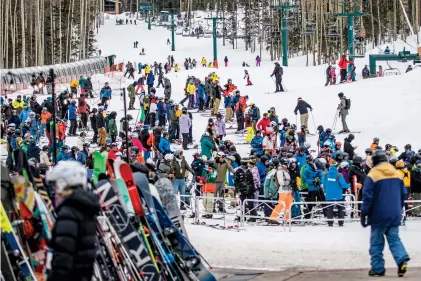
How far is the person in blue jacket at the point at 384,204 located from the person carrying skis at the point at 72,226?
191 inches

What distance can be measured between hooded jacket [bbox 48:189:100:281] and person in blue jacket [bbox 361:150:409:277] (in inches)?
191

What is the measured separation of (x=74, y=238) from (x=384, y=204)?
17.1 ft

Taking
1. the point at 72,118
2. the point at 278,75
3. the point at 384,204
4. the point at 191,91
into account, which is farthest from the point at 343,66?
the point at 384,204

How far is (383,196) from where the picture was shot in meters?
10.9

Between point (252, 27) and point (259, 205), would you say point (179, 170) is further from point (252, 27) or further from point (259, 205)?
point (252, 27)

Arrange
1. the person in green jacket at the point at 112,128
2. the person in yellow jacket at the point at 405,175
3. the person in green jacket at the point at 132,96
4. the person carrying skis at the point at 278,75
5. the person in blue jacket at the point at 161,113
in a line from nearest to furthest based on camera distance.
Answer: the person in yellow jacket at the point at 405,175, the person in green jacket at the point at 112,128, the person in blue jacket at the point at 161,113, the person in green jacket at the point at 132,96, the person carrying skis at the point at 278,75

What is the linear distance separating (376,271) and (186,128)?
1857cm

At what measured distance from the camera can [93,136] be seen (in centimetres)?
3114


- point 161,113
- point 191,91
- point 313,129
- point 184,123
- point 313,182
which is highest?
point 191,91

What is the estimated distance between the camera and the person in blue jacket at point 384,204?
35.8ft

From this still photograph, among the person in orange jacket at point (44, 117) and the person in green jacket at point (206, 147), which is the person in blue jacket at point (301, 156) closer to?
A: the person in green jacket at point (206, 147)

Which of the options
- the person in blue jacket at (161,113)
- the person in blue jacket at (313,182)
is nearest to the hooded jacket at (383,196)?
the person in blue jacket at (313,182)

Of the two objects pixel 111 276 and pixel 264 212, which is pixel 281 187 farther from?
pixel 111 276

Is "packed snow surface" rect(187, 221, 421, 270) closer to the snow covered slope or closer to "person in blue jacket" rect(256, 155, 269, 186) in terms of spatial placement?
"person in blue jacket" rect(256, 155, 269, 186)
